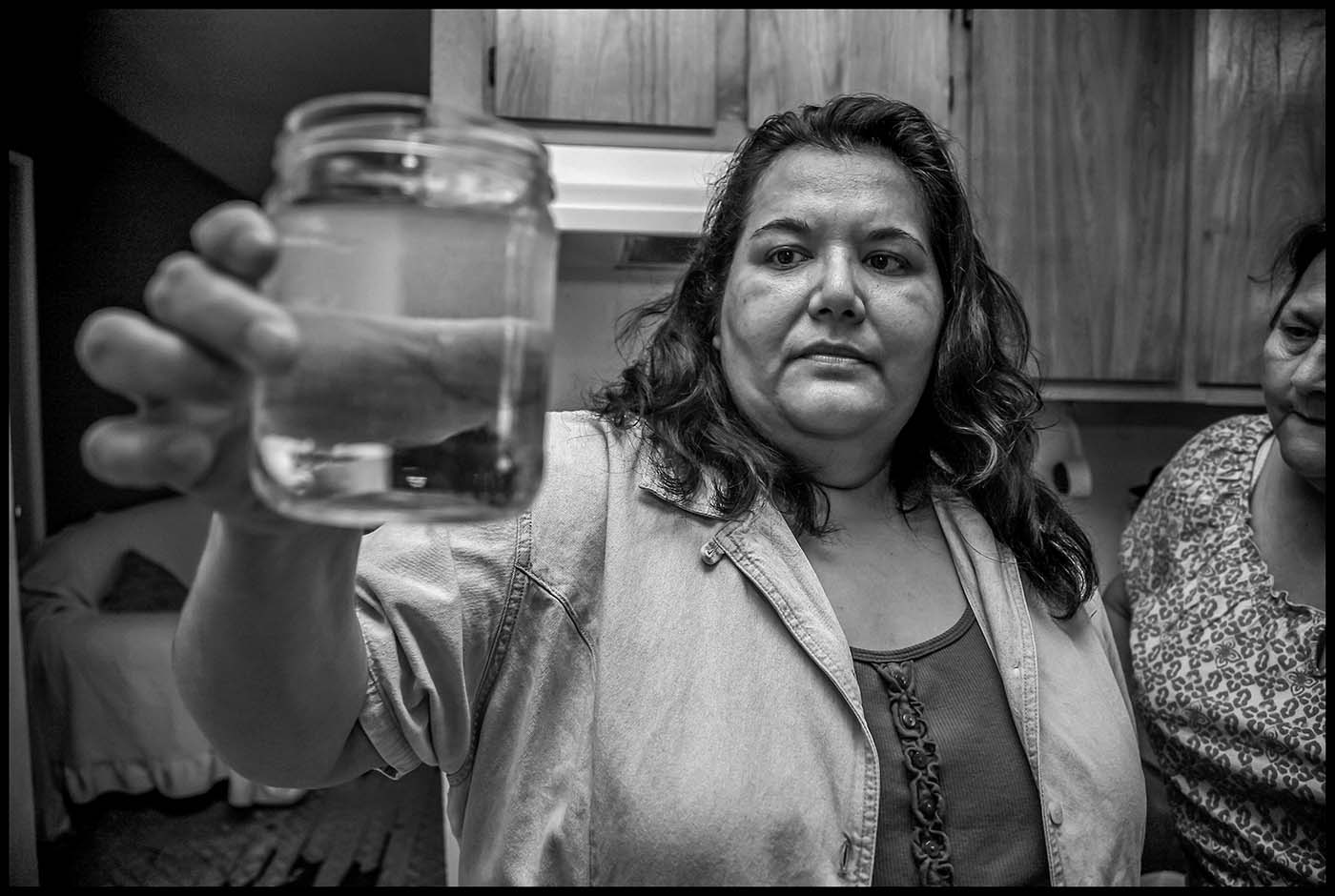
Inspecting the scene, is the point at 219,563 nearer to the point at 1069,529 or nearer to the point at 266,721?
the point at 266,721

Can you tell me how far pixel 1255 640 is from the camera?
1.16 m

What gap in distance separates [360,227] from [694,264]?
29.1 inches

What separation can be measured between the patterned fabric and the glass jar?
108 cm

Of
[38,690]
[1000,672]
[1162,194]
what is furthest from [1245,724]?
[38,690]

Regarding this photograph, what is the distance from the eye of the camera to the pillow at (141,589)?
6.61 ft

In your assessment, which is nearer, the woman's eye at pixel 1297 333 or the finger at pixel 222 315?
the finger at pixel 222 315

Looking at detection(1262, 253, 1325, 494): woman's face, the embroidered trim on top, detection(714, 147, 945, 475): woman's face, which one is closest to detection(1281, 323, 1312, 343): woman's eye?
detection(1262, 253, 1325, 494): woman's face

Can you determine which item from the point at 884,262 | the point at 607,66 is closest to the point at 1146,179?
the point at 607,66

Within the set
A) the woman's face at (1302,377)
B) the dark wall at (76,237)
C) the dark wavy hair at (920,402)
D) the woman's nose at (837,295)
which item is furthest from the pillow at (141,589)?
the woman's face at (1302,377)

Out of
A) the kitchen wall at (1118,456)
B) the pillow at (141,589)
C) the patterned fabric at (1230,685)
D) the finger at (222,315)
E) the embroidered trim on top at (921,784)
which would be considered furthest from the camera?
the kitchen wall at (1118,456)

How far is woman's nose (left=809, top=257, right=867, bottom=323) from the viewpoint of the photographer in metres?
0.89

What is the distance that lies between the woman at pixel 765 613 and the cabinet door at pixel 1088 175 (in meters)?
0.88

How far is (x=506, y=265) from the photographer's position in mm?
414

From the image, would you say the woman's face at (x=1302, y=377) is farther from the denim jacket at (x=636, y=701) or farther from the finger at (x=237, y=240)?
the finger at (x=237, y=240)
